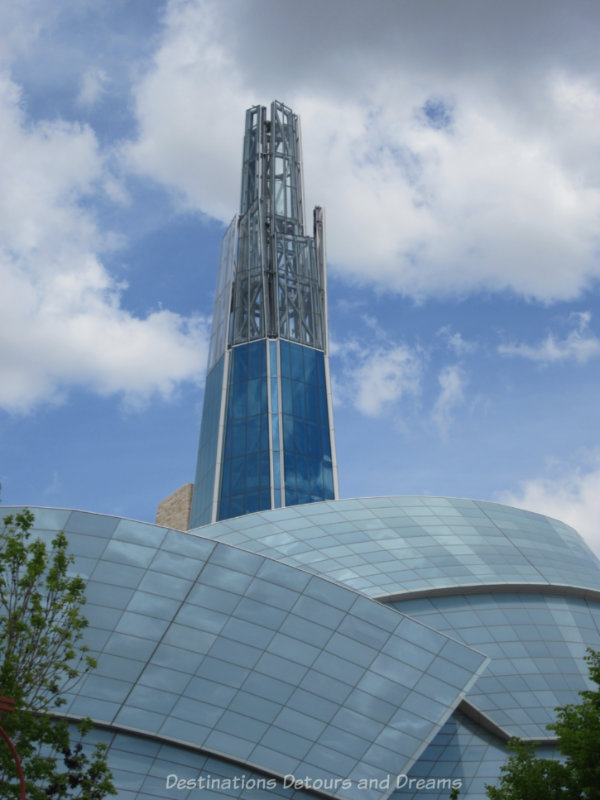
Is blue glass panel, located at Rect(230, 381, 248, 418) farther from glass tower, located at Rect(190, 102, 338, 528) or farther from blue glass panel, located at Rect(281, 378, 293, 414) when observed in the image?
blue glass panel, located at Rect(281, 378, 293, 414)

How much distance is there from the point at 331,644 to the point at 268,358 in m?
52.8

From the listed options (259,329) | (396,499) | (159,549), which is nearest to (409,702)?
(159,549)

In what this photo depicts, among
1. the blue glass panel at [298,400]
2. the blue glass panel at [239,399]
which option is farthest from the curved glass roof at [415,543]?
the blue glass panel at [239,399]

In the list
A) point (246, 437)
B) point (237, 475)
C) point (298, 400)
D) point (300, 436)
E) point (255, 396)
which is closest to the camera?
point (237, 475)

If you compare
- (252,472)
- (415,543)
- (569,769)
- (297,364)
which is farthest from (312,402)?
(569,769)

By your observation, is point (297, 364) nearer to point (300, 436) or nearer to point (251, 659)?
point (300, 436)

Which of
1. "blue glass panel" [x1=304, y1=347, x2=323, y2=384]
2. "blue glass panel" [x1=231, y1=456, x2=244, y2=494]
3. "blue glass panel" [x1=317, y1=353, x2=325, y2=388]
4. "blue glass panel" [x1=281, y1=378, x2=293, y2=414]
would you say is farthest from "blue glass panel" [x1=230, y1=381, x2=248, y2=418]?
"blue glass panel" [x1=317, y1=353, x2=325, y2=388]

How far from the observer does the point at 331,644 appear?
25891 mm

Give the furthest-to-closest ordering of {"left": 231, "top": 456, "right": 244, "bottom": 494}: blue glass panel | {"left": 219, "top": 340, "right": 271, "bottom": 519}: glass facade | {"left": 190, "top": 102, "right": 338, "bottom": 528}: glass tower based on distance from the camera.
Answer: {"left": 190, "top": 102, "right": 338, "bottom": 528}: glass tower < {"left": 231, "top": 456, "right": 244, "bottom": 494}: blue glass panel < {"left": 219, "top": 340, "right": 271, "bottom": 519}: glass facade

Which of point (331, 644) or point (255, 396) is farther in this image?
point (255, 396)

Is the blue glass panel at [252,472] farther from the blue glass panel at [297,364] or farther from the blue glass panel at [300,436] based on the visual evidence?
the blue glass panel at [297,364]

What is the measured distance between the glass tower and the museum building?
3120cm

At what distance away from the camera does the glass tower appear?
72.5 m

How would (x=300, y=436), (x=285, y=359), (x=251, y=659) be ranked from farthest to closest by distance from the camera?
(x=285, y=359) → (x=300, y=436) → (x=251, y=659)
